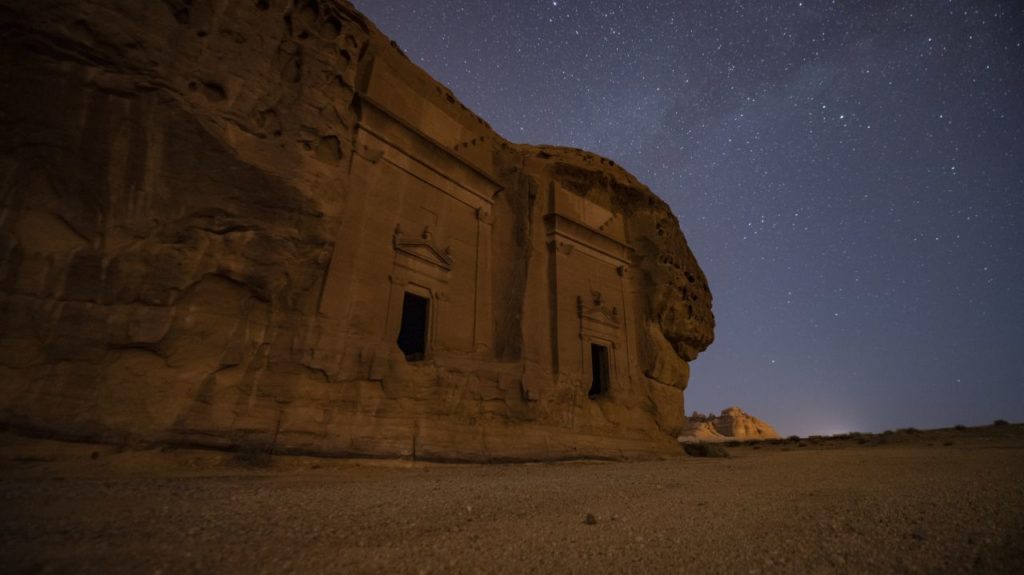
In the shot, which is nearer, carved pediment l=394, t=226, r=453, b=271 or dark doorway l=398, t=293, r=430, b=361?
carved pediment l=394, t=226, r=453, b=271

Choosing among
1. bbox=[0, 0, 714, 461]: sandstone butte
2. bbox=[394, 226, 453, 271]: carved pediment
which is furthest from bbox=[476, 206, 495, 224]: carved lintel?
bbox=[394, 226, 453, 271]: carved pediment

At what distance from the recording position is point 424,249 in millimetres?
11164

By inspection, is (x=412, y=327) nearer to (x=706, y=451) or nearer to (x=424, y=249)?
(x=424, y=249)

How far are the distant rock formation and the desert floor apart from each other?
2144 inches

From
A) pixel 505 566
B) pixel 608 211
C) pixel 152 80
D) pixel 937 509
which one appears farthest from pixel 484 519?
pixel 608 211

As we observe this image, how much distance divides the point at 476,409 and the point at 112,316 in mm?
6817

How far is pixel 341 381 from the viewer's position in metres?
8.62

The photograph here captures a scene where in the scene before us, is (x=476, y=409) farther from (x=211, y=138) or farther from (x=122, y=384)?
(x=211, y=138)

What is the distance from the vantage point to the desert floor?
2.80 meters

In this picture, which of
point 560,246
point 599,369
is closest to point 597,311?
point 599,369

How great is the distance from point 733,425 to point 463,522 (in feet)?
212

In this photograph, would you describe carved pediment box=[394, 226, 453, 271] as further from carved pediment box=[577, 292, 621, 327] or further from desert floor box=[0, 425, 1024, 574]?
desert floor box=[0, 425, 1024, 574]

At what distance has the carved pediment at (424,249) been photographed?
10.7 meters

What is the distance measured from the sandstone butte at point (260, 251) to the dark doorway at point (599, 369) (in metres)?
1.06
